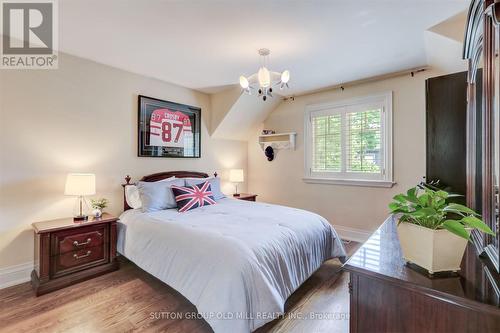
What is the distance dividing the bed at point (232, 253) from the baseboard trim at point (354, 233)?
1.22m

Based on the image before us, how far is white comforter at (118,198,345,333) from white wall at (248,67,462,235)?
1.26 meters

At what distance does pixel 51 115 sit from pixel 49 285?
174 centimetres

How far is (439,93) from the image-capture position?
2117 millimetres

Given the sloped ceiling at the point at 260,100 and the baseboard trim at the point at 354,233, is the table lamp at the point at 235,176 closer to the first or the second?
the sloped ceiling at the point at 260,100

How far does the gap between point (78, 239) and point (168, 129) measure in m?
1.85

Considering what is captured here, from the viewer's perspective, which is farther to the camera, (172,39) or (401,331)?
(172,39)

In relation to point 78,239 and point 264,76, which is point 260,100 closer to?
point 264,76

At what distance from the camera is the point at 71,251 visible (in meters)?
2.42

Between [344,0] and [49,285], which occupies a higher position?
[344,0]

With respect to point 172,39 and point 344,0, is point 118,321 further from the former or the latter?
point 344,0

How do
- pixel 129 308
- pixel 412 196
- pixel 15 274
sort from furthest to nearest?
pixel 15 274 < pixel 129 308 < pixel 412 196

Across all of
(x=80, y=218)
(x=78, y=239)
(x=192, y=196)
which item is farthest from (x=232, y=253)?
(x=80, y=218)

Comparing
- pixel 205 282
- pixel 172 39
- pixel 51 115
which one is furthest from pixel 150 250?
pixel 172 39

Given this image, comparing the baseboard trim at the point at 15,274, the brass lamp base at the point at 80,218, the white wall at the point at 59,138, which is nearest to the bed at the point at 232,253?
the brass lamp base at the point at 80,218
